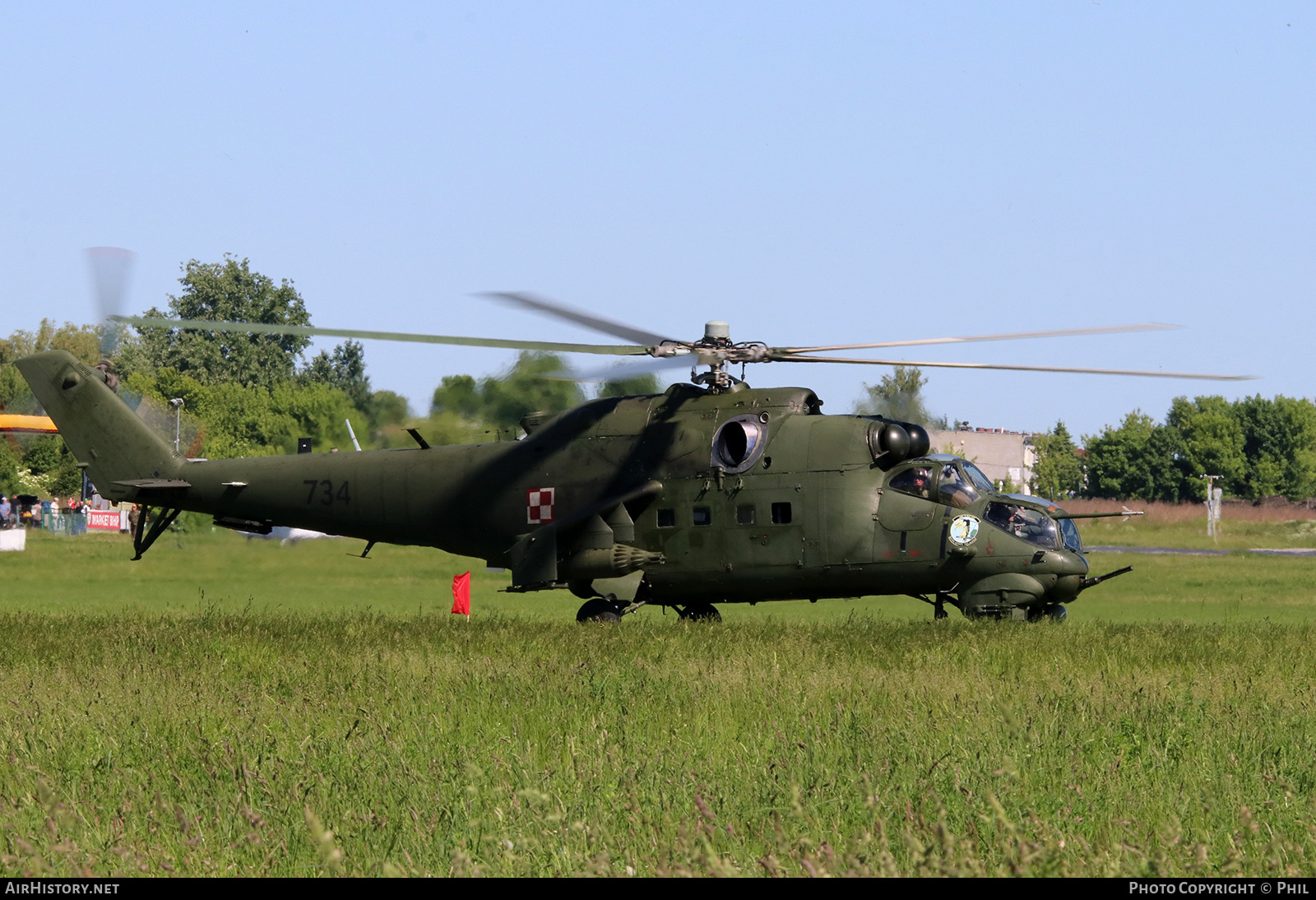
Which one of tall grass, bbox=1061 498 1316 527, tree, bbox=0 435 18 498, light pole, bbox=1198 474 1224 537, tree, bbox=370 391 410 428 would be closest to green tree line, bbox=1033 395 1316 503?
tall grass, bbox=1061 498 1316 527

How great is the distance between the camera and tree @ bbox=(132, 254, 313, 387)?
98812 millimetres

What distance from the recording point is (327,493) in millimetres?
20109

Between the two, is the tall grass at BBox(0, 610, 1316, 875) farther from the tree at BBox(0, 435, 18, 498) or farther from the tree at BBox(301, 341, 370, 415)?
the tree at BBox(301, 341, 370, 415)

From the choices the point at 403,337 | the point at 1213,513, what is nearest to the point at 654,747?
the point at 403,337

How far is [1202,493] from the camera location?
118125mm

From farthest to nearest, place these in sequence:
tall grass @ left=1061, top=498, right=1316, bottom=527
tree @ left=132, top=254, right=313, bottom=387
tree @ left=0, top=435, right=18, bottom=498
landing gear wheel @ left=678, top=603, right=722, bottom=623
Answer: tree @ left=132, top=254, right=313, bottom=387 → tree @ left=0, top=435, right=18, bottom=498 → tall grass @ left=1061, top=498, right=1316, bottom=527 → landing gear wheel @ left=678, top=603, right=722, bottom=623

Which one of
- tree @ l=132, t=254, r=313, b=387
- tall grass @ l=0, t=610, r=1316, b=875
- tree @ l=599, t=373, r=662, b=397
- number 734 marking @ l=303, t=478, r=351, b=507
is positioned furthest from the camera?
tree @ l=132, t=254, r=313, b=387

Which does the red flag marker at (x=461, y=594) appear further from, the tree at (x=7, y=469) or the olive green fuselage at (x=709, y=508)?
the tree at (x=7, y=469)

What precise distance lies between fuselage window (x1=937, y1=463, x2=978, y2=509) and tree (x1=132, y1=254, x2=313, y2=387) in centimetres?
7842

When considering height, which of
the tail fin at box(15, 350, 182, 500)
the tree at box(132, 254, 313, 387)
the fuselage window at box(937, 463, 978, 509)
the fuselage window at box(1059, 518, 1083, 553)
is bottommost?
the fuselage window at box(1059, 518, 1083, 553)

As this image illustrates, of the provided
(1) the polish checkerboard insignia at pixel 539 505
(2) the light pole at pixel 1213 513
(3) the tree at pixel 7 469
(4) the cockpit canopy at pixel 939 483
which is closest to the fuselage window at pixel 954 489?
(4) the cockpit canopy at pixel 939 483

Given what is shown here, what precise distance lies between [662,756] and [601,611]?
1074 centimetres

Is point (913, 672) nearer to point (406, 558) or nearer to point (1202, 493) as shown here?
point (406, 558)

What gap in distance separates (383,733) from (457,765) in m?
1.43
